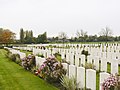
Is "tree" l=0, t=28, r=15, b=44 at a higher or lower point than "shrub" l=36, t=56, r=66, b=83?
higher

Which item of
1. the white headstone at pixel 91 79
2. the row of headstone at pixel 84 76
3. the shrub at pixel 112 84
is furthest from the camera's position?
the white headstone at pixel 91 79

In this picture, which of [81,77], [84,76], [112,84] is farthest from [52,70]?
[112,84]

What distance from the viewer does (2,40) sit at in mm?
65875

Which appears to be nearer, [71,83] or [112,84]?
[112,84]

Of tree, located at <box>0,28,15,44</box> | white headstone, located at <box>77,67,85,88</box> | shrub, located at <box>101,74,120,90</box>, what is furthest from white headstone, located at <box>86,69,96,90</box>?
tree, located at <box>0,28,15,44</box>

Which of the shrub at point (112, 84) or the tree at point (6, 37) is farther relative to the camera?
the tree at point (6, 37)

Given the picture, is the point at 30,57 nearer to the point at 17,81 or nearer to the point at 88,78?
the point at 17,81

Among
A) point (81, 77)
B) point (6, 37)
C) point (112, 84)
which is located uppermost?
point (6, 37)

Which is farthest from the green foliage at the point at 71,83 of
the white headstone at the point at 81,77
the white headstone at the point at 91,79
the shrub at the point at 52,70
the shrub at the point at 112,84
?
the shrub at the point at 112,84

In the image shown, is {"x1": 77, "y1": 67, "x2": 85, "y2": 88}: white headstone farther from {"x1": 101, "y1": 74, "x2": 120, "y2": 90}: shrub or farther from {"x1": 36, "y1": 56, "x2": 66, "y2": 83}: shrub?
{"x1": 101, "y1": 74, "x2": 120, "y2": 90}: shrub

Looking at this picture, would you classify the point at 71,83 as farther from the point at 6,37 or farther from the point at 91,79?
the point at 6,37

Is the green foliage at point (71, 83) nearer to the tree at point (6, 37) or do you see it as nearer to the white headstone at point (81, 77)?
the white headstone at point (81, 77)

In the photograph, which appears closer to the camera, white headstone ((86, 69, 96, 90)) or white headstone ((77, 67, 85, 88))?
white headstone ((86, 69, 96, 90))

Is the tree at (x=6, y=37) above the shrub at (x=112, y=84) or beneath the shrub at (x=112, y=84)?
above
